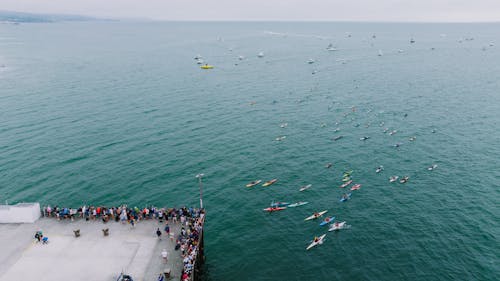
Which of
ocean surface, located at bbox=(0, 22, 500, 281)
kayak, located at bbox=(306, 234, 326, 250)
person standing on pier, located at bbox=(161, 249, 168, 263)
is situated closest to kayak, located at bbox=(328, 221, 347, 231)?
ocean surface, located at bbox=(0, 22, 500, 281)

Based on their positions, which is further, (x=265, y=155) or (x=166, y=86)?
(x=166, y=86)

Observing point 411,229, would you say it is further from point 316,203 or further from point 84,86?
point 84,86

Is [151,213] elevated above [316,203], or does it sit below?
above

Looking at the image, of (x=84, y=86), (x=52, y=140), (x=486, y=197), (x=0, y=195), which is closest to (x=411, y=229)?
(x=486, y=197)

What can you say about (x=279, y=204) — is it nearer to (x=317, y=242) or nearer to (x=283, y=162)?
(x=317, y=242)

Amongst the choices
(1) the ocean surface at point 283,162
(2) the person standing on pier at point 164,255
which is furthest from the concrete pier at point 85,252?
(1) the ocean surface at point 283,162

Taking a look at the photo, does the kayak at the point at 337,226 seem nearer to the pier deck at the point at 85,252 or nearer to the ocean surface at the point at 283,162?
the ocean surface at the point at 283,162

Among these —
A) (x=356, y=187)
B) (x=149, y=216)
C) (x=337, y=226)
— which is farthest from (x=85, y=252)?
(x=356, y=187)
